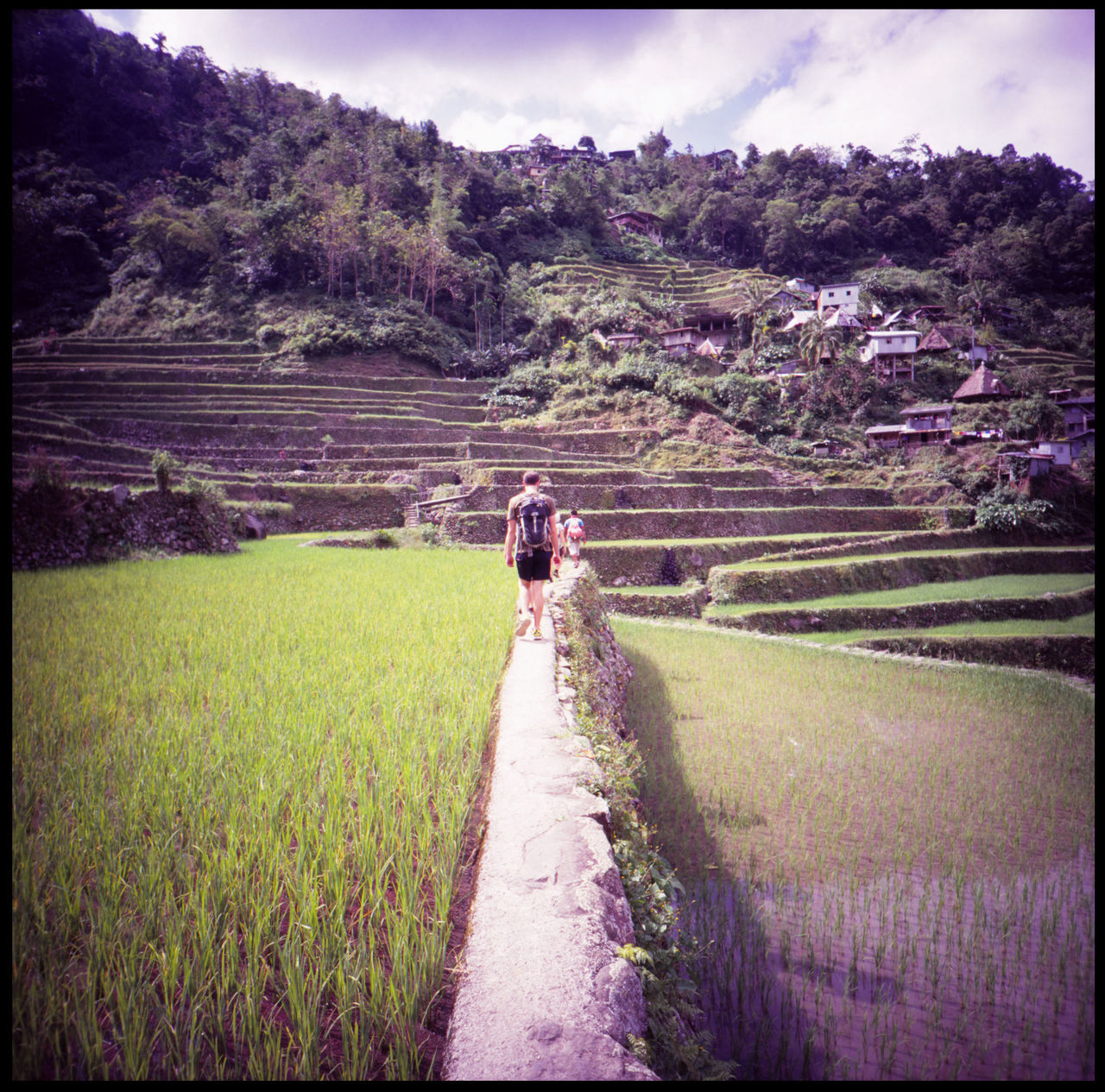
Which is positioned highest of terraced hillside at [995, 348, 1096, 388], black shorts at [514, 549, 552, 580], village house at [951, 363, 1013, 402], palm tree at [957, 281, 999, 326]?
palm tree at [957, 281, 999, 326]

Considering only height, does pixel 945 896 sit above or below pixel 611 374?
below

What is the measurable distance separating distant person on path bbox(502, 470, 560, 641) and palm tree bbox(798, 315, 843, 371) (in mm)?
27905

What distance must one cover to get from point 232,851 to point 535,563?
341 centimetres

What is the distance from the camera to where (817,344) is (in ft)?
92.2

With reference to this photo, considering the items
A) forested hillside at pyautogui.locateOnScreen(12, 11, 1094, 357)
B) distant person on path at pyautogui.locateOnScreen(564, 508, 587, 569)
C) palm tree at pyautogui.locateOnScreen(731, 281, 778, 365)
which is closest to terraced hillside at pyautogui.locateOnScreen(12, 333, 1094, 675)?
distant person on path at pyautogui.locateOnScreen(564, 508, 587, 569)

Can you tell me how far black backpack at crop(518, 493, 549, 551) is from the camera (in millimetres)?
4871

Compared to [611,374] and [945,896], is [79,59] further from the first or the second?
[945,896]

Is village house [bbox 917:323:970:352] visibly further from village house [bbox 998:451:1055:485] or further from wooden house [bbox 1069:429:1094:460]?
village house [bbox 998:451:1055:485]

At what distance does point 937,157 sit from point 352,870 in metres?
80.5

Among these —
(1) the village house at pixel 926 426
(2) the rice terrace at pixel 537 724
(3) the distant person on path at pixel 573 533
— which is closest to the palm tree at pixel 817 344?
(2) the rice terrace at pixel 537 724

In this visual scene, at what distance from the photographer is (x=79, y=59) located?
3306cm

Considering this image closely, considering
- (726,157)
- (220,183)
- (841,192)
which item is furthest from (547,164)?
(220,183)

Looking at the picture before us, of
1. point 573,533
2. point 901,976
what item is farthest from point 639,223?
point 901,976

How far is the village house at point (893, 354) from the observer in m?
30.9
